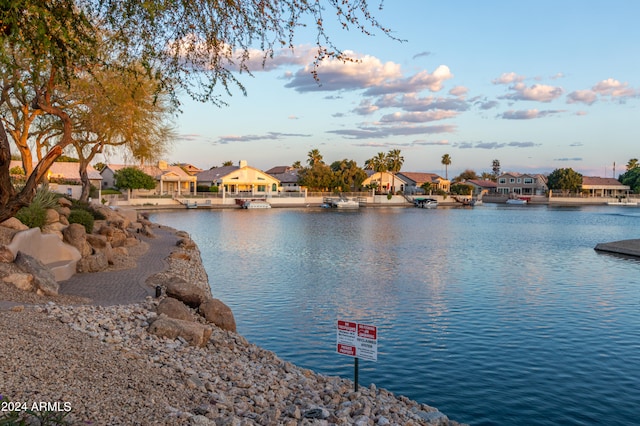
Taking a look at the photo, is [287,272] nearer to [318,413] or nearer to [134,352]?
[134,352]

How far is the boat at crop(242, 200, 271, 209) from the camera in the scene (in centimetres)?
10056

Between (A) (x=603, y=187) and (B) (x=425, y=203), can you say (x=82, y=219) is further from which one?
(A) (x=603, y=187)

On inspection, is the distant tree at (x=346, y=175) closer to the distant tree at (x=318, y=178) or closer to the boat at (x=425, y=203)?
the distant tree at (x=318, y=178)

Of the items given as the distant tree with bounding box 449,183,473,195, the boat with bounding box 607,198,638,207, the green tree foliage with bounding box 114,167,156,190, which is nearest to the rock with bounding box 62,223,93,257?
the green tree foliage with bounding box 114,167,156,190

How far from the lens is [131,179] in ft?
298

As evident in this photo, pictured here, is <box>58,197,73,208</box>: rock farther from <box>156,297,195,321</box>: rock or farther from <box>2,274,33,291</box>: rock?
<box>156,297,195,321</box>: rock

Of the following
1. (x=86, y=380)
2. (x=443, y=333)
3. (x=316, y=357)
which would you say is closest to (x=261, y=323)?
(x=316, y=357)

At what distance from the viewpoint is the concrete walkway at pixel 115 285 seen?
625 inches

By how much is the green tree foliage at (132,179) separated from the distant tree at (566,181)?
116 m

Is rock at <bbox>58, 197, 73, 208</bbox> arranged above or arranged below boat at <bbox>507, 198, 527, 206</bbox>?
above

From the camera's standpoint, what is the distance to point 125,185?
91688 mm

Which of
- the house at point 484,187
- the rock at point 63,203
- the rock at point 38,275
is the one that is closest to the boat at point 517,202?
the house at point 484,187

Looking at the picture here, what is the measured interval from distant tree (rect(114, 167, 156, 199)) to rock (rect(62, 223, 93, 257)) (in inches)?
2814

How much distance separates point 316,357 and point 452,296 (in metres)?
10.3
